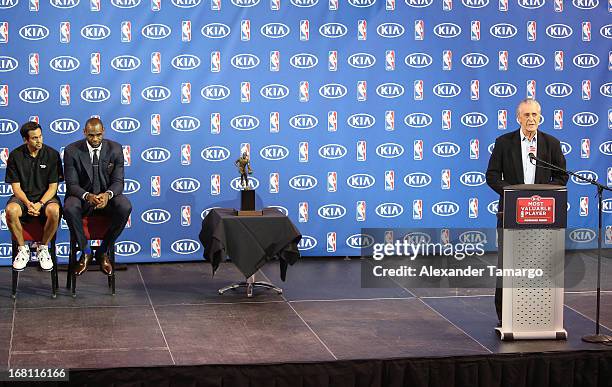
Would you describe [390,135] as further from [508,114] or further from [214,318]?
[214,318]

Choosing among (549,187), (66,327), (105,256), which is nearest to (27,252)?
(105,256)

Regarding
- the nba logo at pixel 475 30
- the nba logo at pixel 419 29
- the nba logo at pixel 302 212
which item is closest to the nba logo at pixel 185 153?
the nba logo at pixel 302 212

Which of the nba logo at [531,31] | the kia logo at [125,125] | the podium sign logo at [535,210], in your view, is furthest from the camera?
the nba logo at [531,31]

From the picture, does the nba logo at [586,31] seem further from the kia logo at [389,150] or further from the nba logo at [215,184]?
the nba logo at [215,184]

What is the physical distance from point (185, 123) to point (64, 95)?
1151mm

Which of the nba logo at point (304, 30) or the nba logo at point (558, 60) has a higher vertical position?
the nba logo at point (304, 30)

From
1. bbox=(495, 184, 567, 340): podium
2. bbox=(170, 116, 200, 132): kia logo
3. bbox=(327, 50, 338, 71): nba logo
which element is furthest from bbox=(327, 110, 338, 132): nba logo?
bbox=(495, 184, 567, 340): podium

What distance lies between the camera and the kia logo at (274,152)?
9.59 meters

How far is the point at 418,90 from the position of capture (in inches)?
384

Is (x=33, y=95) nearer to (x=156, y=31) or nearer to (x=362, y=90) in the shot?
(x=156, y=31)

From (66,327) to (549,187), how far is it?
11.6 ft

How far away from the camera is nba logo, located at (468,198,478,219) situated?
1004 centimetres

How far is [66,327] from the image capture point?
707 centimetres

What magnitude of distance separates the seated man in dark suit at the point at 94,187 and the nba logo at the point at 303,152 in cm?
195
